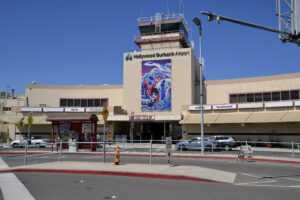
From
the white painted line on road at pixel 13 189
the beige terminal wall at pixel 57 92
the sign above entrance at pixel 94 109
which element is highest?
the beige terminal wall at pixel 57 92

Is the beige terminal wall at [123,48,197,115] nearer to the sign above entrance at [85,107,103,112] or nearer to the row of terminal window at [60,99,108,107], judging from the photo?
the sign above entrance at [85,107,103,112]

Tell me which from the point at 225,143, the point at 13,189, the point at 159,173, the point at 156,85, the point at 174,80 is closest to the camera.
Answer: the point at 13,189

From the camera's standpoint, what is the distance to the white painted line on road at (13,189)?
8195mm

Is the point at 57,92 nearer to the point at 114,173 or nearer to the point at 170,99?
the point at 170,99

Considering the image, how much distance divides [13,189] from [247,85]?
36.9m

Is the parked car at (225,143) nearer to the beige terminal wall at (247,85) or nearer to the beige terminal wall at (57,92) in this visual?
the beige terminal wall at (247,85)

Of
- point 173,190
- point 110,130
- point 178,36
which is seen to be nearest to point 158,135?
point 110,130

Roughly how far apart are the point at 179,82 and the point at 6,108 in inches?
1663

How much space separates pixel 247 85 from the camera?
4100 centimetres

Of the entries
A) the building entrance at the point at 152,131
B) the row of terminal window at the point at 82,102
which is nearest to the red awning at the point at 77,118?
the row of terminal window at the point at 82,102

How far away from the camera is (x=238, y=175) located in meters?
12.1

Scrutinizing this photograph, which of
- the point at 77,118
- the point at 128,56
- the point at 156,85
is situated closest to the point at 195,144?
the point at 77,118

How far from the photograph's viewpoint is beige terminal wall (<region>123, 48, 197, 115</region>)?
42.0 metres

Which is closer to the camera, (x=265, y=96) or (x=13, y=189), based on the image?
(x=13, y=189)
